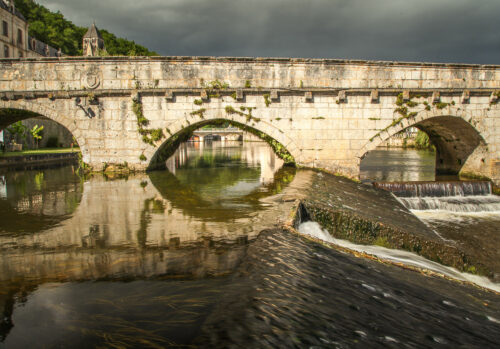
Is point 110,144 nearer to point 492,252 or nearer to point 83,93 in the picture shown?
point 83,93

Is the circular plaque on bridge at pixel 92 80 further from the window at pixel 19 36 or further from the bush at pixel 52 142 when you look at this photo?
the window at pixel 19 36

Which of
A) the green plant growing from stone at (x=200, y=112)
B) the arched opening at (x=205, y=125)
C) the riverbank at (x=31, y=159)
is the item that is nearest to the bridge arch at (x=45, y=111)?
the arched opening at (x=205, y=125)

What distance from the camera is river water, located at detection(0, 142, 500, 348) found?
2451mm

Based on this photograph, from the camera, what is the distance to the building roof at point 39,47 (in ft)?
147

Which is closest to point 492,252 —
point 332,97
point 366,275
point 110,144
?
point 366,275

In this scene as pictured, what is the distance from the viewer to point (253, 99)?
13.1 m

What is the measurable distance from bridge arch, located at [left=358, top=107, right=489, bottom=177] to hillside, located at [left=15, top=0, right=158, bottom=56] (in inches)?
→ 1719

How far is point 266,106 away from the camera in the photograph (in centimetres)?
1320

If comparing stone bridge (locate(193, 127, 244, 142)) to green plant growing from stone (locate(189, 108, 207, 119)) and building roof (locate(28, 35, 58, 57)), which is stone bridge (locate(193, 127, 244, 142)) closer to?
building roof (locate(28, 35, 58, 57))

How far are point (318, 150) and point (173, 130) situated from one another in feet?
19.2

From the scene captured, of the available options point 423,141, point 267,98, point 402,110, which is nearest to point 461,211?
point 402,110

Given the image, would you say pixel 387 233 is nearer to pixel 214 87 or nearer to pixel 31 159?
pixel 214 87

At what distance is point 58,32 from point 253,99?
53.8m

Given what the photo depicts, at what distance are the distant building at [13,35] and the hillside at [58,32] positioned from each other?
6.00 meters
